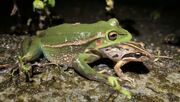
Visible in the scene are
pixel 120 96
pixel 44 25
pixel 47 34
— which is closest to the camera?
pixel 120 96

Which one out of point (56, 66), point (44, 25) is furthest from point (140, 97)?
point (44, 25)

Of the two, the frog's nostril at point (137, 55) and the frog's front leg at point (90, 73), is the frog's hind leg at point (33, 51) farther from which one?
the frog's nostril at point (137, 55)

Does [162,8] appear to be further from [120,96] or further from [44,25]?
[120,96]

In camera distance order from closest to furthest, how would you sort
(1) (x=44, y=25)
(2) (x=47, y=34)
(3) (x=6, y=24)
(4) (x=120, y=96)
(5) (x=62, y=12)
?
1. (4) (x=120, y=96)
2. (2) (x=47, y=34)
3. (1) (x=44, y=25)
4. (3) (x=6, y=24)
5. (5) (x=62, y=12)

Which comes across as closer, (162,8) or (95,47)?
(95,47)

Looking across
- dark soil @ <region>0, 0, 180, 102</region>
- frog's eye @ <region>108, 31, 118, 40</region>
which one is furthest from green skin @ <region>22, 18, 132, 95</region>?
dark soil @ <region>0, 0, 180, 102</region>

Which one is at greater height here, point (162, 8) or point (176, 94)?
point (162, 8)
